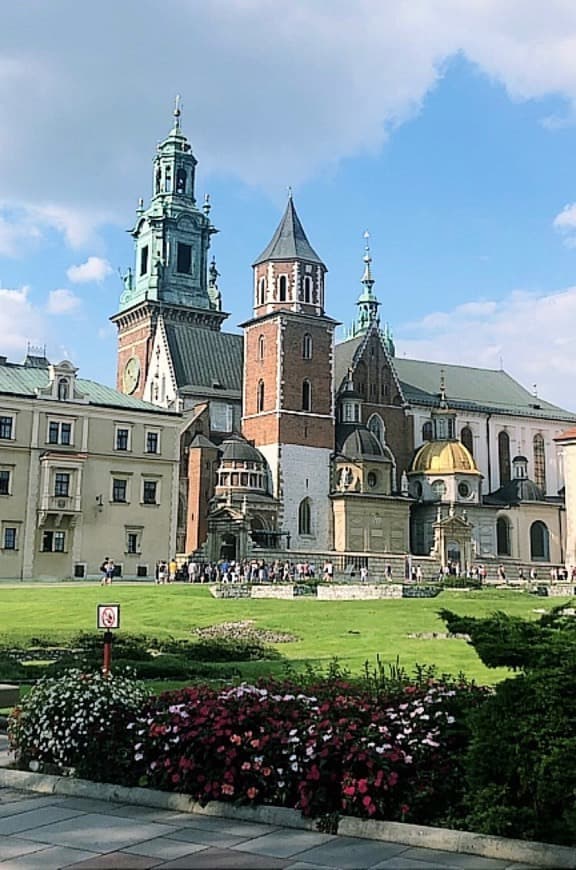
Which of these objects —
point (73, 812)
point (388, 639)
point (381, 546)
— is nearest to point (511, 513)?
point (381, 546)

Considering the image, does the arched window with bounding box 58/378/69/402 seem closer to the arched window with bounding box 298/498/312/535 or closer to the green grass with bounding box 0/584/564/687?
the green grass with bounding box 0/584/564/687

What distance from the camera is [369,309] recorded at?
4385 inches

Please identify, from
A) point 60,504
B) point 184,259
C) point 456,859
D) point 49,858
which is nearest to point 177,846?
point 49,858

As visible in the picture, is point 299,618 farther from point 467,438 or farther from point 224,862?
point 467,438

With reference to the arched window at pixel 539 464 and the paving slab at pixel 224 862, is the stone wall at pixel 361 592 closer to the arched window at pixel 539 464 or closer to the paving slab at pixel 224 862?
the paving slab at pixel 224 862

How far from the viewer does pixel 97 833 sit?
315 inches

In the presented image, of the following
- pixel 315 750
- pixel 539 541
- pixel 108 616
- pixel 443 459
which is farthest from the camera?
pixel 539 541

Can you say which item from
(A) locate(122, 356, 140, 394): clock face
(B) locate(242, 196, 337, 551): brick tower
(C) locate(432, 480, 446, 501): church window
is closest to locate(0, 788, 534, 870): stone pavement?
(B) locate(242, 196, 337, 551): brick tower

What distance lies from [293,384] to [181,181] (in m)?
31.1

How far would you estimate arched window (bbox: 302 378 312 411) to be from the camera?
72.1 m

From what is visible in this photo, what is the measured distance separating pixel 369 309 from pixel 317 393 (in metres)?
40.9

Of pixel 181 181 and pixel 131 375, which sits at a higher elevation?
pixel 181 181

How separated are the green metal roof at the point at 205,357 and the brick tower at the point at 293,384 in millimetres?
5062

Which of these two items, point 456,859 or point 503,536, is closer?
point 456,859
